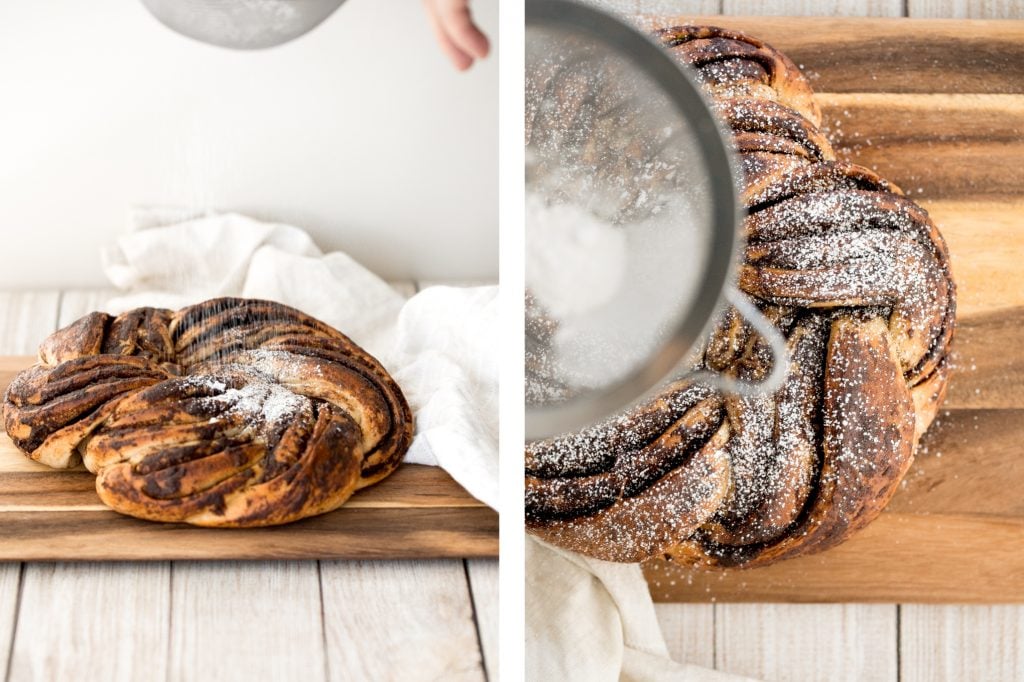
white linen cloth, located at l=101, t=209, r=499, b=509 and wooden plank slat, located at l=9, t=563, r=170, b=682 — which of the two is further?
white linen cloth, located at l=101, t=209, r=499, b=509

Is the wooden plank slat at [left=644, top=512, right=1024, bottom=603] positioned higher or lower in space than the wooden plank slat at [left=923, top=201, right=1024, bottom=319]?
lower

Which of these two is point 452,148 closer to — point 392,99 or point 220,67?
point 392,99

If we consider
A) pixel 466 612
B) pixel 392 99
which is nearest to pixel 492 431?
pixel 466 612

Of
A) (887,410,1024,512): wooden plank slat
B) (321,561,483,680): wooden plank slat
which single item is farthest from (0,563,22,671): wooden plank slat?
(887,410,1024,512): wooden plank slat

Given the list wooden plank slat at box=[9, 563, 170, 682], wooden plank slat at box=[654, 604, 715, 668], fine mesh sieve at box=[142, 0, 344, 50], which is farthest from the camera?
wooden plank slat at box=[654, 604, 715, 668]

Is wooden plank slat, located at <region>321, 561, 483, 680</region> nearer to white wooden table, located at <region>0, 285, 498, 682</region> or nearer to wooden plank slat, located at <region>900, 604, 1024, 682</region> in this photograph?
white wooden table, located at <region>0, 285, 498, 682</region>

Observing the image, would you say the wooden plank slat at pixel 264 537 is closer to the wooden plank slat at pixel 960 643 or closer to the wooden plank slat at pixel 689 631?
the wooden plank slat at pixel 689 631
